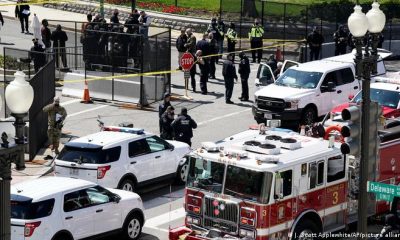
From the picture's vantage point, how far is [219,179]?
19328 mm

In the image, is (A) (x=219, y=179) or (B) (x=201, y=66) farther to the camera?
(B) (x=201, y=66)

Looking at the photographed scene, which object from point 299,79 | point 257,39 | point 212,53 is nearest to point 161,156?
point 299,79

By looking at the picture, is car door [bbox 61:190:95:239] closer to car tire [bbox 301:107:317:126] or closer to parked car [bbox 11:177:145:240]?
parked car [bbox 11:177:145:240]

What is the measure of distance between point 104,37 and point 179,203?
11622 millimetres

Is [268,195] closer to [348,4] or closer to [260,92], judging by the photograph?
[260,92]

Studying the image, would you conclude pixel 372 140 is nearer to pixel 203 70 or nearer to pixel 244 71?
pixel 244 71

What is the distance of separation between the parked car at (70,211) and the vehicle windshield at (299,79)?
36.1 feet

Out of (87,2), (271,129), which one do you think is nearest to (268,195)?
(271,129)

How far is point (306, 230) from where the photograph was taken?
19672mm

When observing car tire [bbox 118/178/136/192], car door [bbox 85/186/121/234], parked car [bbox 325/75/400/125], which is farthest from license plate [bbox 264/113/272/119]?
car door [bbox 85/186/121/234]

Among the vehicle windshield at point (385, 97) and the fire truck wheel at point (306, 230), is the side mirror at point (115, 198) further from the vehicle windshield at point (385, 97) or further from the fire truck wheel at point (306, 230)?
the vehicle windshield at point (385, 97)

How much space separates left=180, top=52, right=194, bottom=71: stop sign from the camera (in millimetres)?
34719

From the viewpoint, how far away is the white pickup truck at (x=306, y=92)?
30312 millimetres

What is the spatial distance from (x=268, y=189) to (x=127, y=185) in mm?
5484
